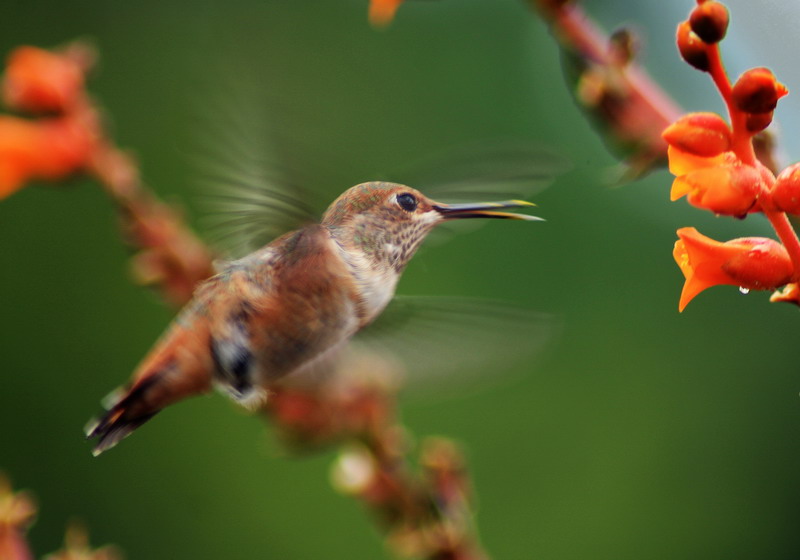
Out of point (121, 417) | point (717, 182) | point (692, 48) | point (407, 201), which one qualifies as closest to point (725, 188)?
point (717, 182)

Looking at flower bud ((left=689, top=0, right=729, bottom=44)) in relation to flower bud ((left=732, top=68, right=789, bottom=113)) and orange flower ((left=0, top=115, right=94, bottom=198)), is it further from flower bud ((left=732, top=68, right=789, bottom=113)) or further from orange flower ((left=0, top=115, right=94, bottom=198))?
orange flower ((left=0, top=115, right=94, bottom=198))

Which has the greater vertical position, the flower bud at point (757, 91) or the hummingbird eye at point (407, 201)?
the flower bud at point (757, 91)

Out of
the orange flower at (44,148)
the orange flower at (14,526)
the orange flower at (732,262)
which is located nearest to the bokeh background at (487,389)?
the orange flower at (44,148)

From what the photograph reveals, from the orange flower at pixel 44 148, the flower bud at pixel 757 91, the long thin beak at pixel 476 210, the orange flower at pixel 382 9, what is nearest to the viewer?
the flower bud at pixel 757 91

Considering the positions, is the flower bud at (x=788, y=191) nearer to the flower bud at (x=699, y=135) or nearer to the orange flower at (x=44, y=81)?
the flower bud at (x=699, y=135)

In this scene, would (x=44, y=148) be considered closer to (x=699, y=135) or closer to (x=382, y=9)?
(x=382, y=9)

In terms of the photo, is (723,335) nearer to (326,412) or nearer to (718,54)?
(326,412)
